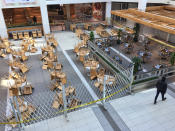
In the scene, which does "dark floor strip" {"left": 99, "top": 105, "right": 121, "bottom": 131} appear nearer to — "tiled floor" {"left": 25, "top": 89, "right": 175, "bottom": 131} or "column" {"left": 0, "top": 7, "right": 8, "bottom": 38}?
"tiled floor" {"left": 25, "top": 89, "right": 175, "bottom": 131}

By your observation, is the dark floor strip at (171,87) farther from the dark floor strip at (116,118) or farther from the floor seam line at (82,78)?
the floor seam line at (82,78)

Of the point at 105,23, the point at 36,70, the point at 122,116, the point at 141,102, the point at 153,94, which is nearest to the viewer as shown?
the point at 122,116

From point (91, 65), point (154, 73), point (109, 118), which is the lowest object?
point (109, 118)

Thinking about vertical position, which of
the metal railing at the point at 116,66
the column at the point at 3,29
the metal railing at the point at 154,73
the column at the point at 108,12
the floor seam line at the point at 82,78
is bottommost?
the floor seam line at the point at 82,78

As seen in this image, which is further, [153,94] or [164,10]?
[164,10]

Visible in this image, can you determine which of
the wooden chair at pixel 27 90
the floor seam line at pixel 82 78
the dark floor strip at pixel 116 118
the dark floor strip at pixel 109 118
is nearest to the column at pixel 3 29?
the floor seam line at pixel 82 78

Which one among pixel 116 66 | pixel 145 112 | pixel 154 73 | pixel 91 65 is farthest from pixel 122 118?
pixel 91 65

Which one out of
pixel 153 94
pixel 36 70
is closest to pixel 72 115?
pixel 153 94

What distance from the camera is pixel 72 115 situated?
22.4 feet

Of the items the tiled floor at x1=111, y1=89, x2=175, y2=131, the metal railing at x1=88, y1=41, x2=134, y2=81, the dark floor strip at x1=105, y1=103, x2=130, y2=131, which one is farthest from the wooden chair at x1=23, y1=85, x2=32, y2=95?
the metal railing at x1=88, y1=41, x2=134, y2=81

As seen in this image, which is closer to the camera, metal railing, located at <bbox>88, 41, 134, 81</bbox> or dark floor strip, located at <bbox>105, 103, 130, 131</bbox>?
dark floor strip, located at <bbox>105, 103, 130, 131</bbox>

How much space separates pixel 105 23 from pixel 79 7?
20.4 feet

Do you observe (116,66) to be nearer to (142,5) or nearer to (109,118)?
(109,118)

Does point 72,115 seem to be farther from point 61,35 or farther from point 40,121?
point 61,35
